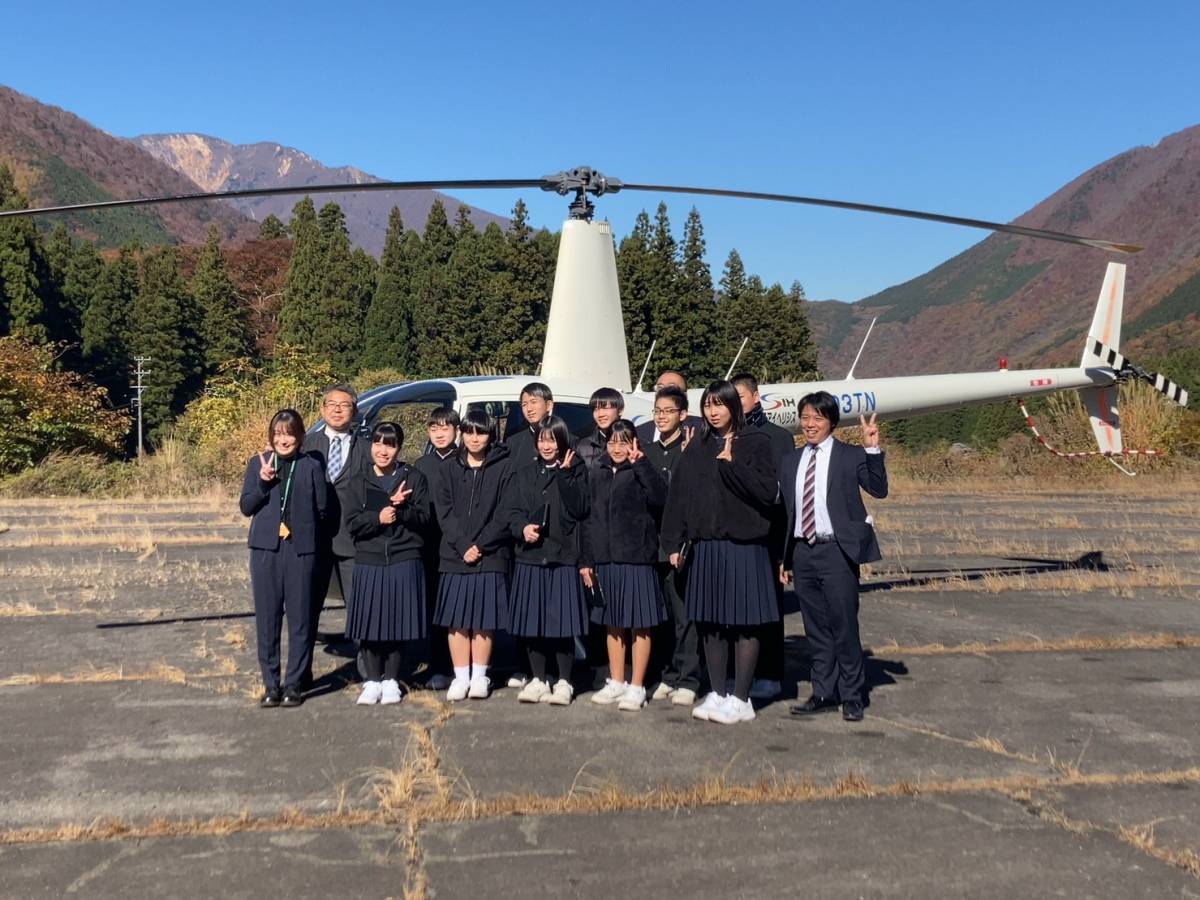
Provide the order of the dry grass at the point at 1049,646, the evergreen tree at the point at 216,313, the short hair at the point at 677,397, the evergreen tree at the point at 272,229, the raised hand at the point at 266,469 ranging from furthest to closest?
the evergreen tree at the point at 272,229 < the evergreen tree at the point at 216,313 < the dry grass at the point at 1049,646 < the short hair at the point at 677,397 < the raised hand at the point at 266,469

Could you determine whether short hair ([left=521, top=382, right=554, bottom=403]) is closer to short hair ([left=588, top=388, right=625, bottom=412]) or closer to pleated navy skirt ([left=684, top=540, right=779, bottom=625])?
Answer: short hair ([left=588, top=388, right=625, bottom=412])

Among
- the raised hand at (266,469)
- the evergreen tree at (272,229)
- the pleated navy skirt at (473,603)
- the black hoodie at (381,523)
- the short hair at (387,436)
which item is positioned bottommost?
the pleated navy skirt at (473,603)

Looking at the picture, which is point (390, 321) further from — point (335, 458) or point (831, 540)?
point (831, 540)

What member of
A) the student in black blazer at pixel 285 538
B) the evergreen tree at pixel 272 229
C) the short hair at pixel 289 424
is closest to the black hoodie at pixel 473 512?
the student in black blazer at pixel 285 538

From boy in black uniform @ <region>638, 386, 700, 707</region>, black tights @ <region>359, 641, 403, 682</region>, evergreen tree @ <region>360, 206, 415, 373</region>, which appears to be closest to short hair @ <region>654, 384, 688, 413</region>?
boy in black uniform @ <region>638, 386, 700, 707</region>

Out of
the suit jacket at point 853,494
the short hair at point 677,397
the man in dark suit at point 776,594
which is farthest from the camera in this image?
the short hair at point 677,397

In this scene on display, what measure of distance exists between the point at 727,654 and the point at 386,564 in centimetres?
209

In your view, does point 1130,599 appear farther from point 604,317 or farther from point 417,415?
point 417,415

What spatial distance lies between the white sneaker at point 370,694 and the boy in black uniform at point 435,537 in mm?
431

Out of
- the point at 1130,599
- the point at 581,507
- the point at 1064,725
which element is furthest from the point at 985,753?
the point at 1130,599

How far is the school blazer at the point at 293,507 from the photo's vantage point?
644 centimetres

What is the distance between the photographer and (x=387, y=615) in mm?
6418

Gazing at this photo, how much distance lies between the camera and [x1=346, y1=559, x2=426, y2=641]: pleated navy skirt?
6.40 metres

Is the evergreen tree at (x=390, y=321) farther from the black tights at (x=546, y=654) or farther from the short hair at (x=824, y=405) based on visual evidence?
the short hair at (x=824, y=405)
